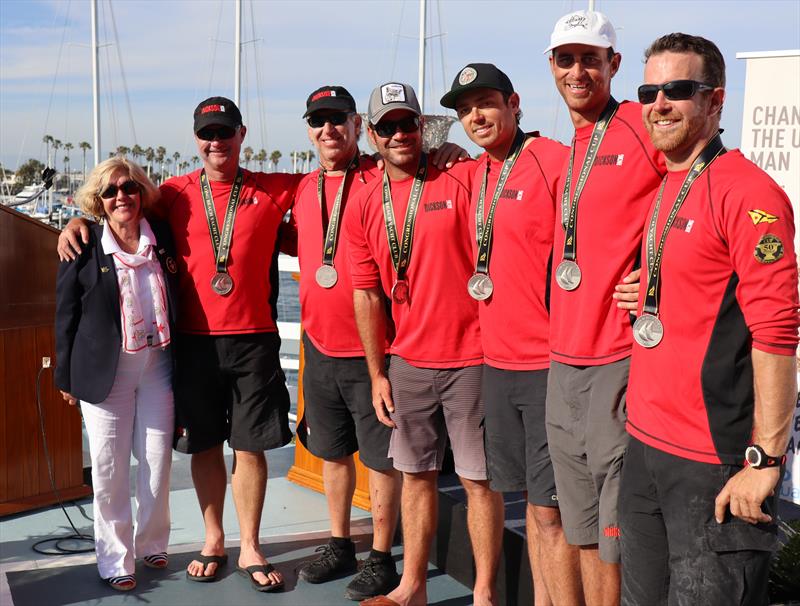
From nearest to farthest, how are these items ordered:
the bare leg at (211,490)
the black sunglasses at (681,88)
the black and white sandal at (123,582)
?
the black sunglasses at (681,88) → the black and white sandal at (123,582) → the bare leg at (211,490)

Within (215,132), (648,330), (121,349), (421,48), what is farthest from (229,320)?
(421,48)

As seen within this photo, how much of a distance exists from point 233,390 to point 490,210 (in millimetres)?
1691

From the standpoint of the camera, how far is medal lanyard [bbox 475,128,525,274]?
344cm

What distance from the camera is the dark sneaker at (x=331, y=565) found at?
14.2 feet

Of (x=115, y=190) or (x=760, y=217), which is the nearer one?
(x=760, y=217)

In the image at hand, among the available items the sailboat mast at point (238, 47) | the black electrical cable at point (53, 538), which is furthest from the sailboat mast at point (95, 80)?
the black electrical cable at point (53, 538)

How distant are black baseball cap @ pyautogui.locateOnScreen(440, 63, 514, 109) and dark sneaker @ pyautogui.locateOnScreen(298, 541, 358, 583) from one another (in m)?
2.26

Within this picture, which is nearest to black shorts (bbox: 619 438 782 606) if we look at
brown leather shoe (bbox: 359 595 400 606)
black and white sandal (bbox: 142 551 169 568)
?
brown leather shoe (bbox: 359 595 400 606)

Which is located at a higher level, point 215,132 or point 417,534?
point 215,132

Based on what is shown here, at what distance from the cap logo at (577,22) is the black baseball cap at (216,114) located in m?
1.83

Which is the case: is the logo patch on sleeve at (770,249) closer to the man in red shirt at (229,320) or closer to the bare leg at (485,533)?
the bare leg at (485,533)

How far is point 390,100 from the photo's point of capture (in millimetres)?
3748

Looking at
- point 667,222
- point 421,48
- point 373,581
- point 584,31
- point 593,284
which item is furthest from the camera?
point 421,48

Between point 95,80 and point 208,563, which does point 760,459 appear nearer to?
point 208,563
